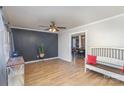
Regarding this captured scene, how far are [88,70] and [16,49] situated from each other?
4126 millimetres

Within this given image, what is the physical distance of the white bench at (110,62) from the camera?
3100 millimetres

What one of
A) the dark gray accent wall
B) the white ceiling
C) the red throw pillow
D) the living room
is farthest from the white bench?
the dark gray accent wall

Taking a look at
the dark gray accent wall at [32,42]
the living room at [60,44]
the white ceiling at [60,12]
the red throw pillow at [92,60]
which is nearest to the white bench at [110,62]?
the living room at [60,44]

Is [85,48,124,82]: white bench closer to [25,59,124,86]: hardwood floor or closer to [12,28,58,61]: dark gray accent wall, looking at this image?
[25,59,124,86]: hardwood floor

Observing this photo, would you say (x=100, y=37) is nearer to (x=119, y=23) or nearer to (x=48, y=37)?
(x=119, y=23)

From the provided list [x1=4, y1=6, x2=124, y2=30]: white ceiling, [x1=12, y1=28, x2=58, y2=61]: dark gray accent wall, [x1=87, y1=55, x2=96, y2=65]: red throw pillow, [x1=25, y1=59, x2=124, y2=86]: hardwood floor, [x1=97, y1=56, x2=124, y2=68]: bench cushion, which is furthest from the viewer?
[x1=12, y1=28, x2=58, y2=61]: dark gray accent wall

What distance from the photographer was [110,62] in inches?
146

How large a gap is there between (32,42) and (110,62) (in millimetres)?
4622

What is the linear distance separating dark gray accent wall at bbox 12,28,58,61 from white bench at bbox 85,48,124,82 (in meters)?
3.73

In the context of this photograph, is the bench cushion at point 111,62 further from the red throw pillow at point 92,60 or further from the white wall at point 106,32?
the white wall at point 106,32

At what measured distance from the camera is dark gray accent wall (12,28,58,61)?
556 centimetres

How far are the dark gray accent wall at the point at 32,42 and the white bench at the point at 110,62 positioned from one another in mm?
3732

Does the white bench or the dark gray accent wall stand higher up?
the dark gray accent wall
